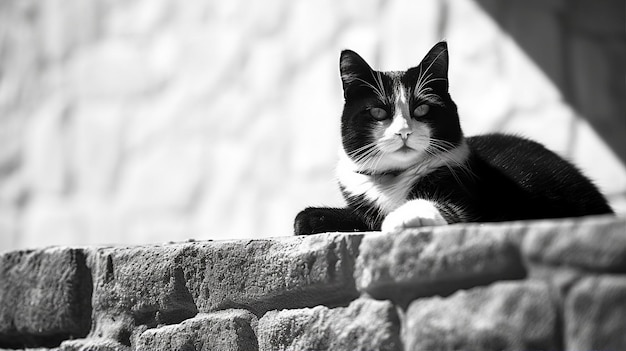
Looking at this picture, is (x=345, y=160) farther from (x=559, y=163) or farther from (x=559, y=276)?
(x=559, y=276)

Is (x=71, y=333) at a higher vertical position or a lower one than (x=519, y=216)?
lower

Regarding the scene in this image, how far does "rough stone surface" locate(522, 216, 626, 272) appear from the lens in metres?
1.09

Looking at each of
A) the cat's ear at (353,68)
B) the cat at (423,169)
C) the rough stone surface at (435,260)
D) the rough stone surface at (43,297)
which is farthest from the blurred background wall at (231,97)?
the rough stone surface at (435,260)

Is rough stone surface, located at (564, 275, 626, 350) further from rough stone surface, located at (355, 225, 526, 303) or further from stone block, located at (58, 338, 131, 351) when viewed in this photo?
stone block, located at (58, 338, 131, 351)

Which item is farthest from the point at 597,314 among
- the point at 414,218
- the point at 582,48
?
the point at 582,48

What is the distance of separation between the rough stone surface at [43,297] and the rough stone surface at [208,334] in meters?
0.24

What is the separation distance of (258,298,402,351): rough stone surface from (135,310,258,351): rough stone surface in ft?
0.12

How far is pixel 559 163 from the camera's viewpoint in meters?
1.95

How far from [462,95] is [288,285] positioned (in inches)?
66.3

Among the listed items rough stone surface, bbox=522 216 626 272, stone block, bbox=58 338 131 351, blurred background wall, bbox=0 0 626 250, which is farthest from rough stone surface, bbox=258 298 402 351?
blurred background wall, bbox=0 0 626 250

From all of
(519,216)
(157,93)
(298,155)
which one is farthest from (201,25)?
(519,216)

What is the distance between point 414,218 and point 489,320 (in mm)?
340

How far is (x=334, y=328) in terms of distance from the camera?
4.88 ft

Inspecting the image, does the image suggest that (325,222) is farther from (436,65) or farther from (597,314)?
(597,314)
